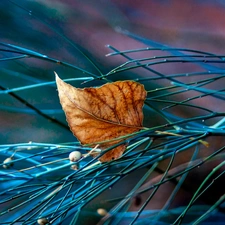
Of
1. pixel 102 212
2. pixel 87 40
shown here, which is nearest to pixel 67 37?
pixel 87 40

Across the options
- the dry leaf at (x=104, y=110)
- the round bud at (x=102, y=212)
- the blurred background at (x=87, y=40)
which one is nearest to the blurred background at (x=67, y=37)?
the blurred background at (x=87, y=40)

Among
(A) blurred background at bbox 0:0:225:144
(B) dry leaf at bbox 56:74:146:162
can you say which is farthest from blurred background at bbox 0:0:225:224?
(B) dry leaf at bbox 56:74:146:162

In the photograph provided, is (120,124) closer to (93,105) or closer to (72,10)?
(93,105)

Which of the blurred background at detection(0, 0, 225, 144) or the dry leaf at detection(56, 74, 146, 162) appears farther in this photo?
the blurred background at detection(0, 0, 225, 144)

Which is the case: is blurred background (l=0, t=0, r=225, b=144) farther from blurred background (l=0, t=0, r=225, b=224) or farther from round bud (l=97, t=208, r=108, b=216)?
round bud (l=97, t=208, r=108, b=216)

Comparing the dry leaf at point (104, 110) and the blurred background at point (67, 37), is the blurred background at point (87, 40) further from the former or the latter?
the dry leaf at point (104, 110)
